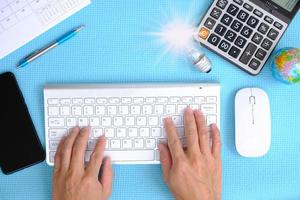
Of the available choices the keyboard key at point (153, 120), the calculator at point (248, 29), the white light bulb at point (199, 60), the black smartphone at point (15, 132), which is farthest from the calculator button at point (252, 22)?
the black smartphone at point (15, 132)

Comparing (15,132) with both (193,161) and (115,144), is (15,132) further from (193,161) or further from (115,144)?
(193,161)

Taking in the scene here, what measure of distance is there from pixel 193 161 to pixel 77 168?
0.23 m

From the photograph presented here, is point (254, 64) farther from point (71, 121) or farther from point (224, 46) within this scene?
point (71, 121)

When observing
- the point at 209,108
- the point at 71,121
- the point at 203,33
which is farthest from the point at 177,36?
the point at 71,121

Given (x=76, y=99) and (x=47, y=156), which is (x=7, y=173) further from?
(x=76, y=99)

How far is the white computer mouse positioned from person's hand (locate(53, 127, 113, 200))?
27 centimetres

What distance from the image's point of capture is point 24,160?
81cm

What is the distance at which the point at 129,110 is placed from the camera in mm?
792

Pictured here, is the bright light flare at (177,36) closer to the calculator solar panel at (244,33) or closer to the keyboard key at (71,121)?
the calculator solar panel at (244,33)

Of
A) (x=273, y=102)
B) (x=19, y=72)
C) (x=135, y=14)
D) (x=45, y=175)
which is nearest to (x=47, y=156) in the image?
(x=45, y=175)

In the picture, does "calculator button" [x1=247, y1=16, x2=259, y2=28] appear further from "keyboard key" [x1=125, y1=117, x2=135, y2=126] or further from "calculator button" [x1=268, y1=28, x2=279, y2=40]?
"keyboard key" [x1=125, y1=117, x2=135, y2=126]

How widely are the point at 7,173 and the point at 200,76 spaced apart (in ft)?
1.42

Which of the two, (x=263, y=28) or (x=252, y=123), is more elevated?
(x=263, y=28)

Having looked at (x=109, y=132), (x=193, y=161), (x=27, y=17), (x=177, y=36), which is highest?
(x=27, y=17)
